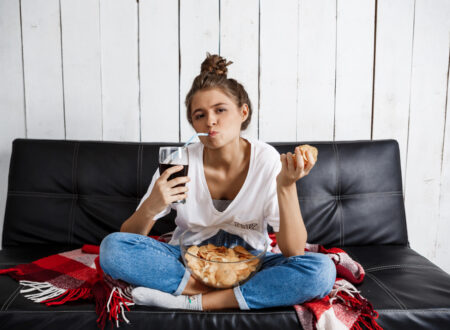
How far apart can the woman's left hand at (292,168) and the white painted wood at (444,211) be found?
1.44 meters

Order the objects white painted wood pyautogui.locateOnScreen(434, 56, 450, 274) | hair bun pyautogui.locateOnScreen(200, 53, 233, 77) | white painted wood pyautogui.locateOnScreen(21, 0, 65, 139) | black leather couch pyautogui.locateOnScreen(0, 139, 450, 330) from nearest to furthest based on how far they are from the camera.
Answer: hair bun pyautogui.locateOnScreen(200, 53, 233, 77) < black leather couch pyautogui.locateOnScreen(0, 139, 450, 330) < white painted wood pyautogui.locateOnScreen(21, 0, 65, 139) < white painted wood pyautogui.locateOnScreen(434, 56, 450, 274)

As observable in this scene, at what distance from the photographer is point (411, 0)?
78.6 inches

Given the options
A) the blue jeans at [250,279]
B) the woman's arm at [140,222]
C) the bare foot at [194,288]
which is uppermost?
the woman's arm at [140,222]

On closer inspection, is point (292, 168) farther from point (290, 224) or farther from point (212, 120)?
point (212, 120)

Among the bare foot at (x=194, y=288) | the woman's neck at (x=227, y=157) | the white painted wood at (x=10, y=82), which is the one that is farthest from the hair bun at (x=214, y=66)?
the white painted wood at (x=10, y=82)

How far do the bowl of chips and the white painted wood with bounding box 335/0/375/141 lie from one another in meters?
1.19

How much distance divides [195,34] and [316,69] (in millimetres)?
716

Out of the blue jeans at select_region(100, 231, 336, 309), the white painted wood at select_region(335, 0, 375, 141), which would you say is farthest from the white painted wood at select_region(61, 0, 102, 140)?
the white painted wood at select_region(335, 0, 375, 141)

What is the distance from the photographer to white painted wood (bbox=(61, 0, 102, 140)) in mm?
1935

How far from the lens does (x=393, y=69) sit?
204 cm

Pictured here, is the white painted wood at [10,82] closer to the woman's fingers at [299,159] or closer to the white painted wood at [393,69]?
the woman's fingers at [299,159]

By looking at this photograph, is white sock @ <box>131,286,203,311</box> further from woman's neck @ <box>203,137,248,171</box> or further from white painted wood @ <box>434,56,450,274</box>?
white painted wood @ <box>434,56,450,274</box>

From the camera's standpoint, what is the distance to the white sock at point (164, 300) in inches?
44.2

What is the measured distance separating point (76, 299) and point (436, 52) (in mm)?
2235
